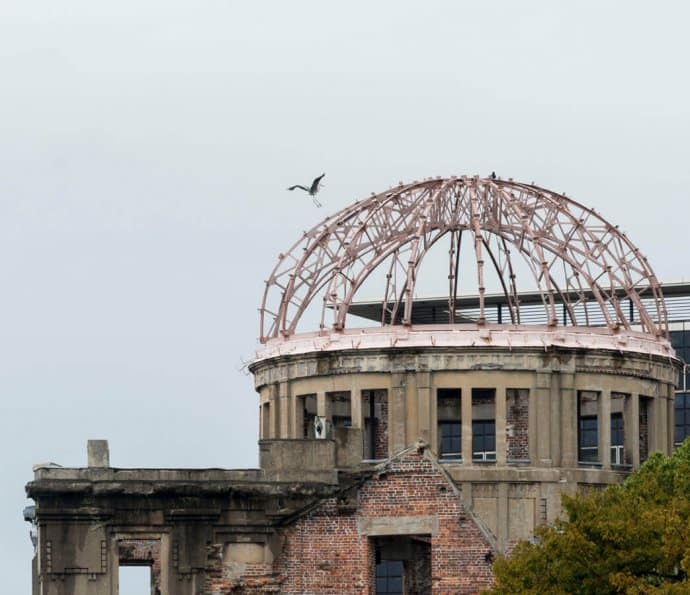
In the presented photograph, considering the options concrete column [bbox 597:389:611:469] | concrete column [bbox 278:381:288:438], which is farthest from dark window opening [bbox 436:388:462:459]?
concrete column [bbox 278:381:288:438]

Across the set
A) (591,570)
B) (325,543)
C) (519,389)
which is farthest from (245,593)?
(519,389)

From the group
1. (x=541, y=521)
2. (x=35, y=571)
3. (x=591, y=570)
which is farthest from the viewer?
(x=541, y=521)

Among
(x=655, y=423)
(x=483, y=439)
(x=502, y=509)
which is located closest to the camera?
(x=502, y=509)

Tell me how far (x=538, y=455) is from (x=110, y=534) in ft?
58.0

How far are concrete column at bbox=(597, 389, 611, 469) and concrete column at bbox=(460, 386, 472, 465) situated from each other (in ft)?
13.6

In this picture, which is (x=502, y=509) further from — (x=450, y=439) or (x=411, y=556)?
(x=411, y=556)

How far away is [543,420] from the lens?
307 feet

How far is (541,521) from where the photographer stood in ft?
303

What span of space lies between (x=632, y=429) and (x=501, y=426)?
466cm

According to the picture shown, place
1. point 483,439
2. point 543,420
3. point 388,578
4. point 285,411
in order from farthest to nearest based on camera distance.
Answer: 1. point 388,578
2. point 483,439
3. point 285,411
4. point 543,420

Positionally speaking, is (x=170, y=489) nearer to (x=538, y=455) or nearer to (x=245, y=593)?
(x=245, y=593)

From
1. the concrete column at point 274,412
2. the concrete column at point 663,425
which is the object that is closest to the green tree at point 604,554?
the concrete column at point 663,425

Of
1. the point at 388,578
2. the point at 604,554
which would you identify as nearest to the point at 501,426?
the point at 604,554

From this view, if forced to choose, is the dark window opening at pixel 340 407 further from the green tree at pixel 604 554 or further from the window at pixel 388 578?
the window at pixel 388 578
